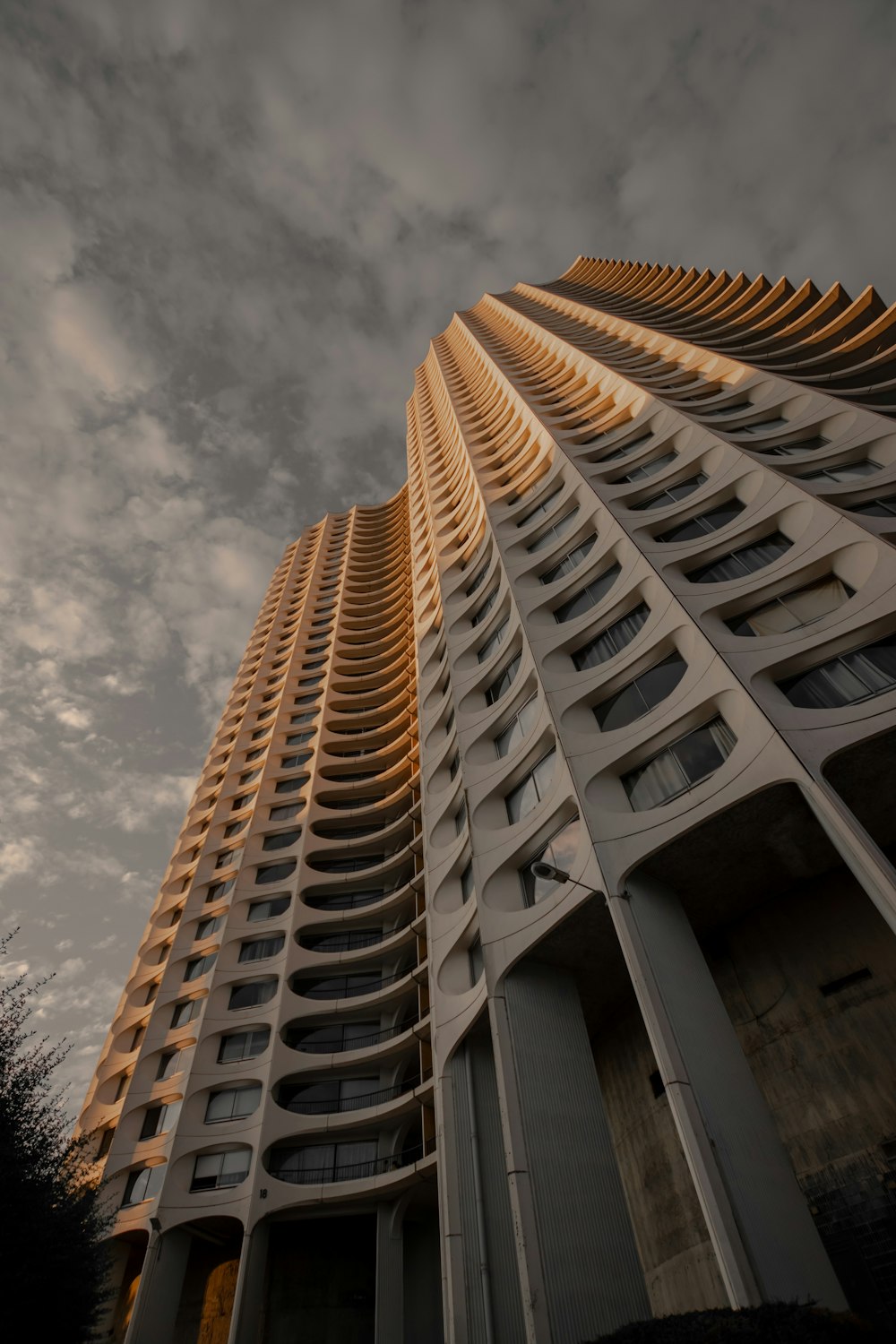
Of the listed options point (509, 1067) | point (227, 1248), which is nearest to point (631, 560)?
point (509, 1067)

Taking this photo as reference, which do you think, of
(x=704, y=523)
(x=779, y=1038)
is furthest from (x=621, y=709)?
(x=779, y=1038)

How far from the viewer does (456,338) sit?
86.2m

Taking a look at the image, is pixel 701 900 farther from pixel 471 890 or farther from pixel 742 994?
pixel 471 890

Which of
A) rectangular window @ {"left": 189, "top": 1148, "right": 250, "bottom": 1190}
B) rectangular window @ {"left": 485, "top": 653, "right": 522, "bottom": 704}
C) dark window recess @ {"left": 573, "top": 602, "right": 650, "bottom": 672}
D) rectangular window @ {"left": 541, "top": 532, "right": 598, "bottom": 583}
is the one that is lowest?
rectangular window @ {"left": 189, "top": 1148, "right": 250, "bottom": 1190}

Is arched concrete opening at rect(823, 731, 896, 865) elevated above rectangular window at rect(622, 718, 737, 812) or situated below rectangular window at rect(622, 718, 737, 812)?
below

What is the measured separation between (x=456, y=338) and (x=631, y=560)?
72671 mm

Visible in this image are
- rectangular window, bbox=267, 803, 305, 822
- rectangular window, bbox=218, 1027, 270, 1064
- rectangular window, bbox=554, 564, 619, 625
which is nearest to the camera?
rectangular window, bbox=554, 564, 619, 625

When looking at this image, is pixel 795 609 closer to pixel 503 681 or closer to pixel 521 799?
pixel 521 799

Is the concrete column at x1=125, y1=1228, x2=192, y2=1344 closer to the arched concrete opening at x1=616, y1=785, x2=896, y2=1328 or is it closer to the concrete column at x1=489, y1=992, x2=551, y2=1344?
the concrete column at x1=489, y1=992, x2=551, y2=1344

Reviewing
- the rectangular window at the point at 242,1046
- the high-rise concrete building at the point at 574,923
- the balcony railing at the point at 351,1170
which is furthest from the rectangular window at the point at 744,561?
the rectangular window at the point at 242,1046

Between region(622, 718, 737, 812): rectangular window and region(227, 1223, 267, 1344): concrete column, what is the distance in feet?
70.2

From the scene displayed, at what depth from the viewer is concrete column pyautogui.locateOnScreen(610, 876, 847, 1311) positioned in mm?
11445

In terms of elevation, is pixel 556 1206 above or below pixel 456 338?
below

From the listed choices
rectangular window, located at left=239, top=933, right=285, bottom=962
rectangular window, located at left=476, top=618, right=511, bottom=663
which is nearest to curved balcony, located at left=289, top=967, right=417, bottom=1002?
rectangular window, located at left=239, top=933, right=285, bottom=962
